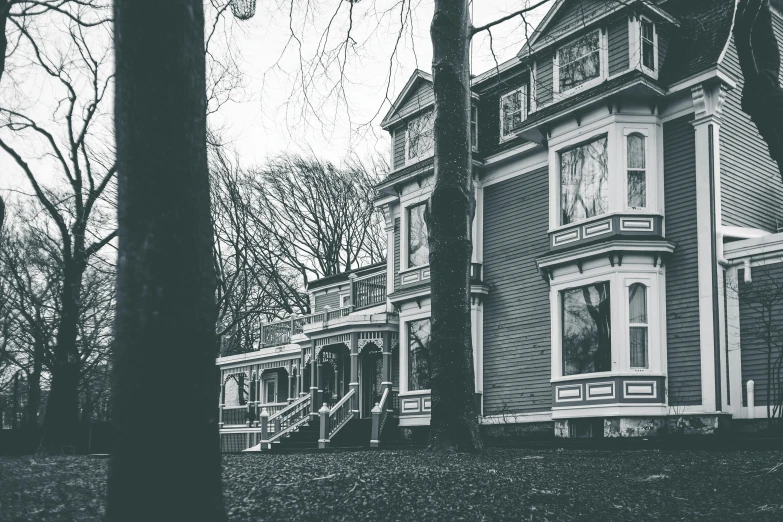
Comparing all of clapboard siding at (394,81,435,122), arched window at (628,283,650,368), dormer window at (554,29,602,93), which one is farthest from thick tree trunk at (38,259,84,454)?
arched window at (628,283,650,368)

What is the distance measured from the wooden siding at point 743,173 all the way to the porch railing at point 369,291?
1194 centimetres

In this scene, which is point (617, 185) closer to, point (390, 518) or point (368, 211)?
point (390, 518)

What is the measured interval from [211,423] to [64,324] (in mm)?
15931

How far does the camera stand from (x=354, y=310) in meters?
26.7

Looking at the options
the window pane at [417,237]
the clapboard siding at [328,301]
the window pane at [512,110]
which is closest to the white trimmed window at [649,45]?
the window pane at [512,110]

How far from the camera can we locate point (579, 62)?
18547mm

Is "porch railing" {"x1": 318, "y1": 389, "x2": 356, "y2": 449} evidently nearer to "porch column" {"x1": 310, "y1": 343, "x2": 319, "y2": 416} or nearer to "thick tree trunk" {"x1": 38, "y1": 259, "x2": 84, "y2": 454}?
"porch column" {"x1": 310, "y1": 343, "x2": 319, "y2": 416}

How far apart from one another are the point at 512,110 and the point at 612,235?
19.3 feet

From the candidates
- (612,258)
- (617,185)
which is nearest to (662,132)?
(617,185)

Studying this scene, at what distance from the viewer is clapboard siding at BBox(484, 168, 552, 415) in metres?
19.2

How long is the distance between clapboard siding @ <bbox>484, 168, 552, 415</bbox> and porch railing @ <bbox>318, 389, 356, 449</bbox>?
407 cm

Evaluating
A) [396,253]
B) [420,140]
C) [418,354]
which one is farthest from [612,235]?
[396,253]

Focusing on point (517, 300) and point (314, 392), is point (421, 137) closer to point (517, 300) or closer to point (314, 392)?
point (517, 300)

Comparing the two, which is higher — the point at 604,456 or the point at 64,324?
the point at 64,324
